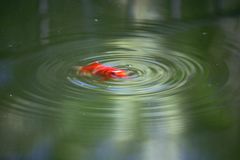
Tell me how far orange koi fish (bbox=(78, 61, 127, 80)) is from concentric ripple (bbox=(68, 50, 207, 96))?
0.06ft

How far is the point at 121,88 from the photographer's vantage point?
140 centimetres

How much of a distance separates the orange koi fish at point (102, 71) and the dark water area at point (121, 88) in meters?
0.02

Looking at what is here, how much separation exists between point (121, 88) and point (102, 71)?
95 millimetres

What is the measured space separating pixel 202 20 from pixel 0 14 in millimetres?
636

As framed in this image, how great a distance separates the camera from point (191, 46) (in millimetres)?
1661

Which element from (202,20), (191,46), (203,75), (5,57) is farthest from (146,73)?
(202,20)

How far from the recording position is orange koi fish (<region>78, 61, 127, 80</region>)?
145cm

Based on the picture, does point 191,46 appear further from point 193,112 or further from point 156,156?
point 156,156

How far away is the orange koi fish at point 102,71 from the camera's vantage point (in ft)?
4.77

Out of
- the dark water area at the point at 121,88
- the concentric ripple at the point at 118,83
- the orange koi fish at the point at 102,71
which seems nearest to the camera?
the dark water area at the point at 121,88

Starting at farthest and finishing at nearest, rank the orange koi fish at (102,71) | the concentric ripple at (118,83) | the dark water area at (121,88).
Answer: the orange koi fish at (102,71)
the concentric ripple at (118,83)
the dark water area at (121,88)

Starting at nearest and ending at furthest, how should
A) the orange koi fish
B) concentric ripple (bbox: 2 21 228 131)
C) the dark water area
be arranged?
the dark water area → concentric ripple (bbox: 2 21 228 131) → the orange koi fish

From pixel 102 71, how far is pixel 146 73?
0.35 feet

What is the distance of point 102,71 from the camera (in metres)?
1.47
